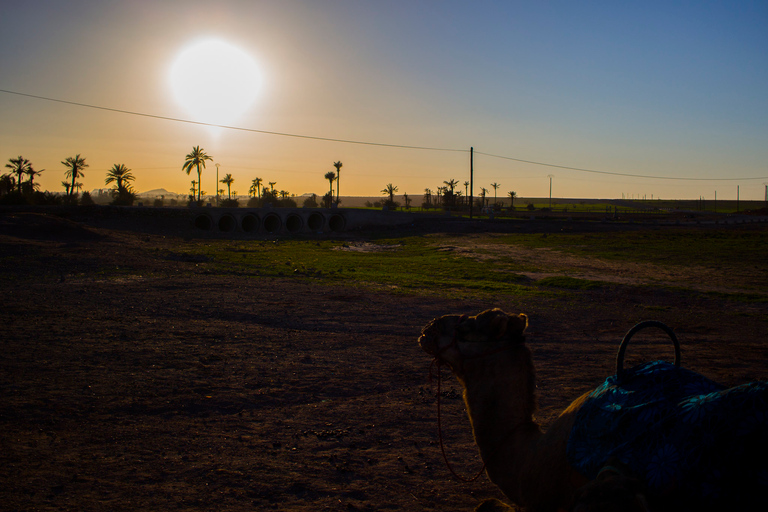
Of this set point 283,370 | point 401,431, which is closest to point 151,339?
point 283,370

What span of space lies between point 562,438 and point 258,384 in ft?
17.5

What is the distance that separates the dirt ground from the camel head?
66.7 inches

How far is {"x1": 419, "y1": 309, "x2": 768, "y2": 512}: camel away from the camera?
7.27 ft

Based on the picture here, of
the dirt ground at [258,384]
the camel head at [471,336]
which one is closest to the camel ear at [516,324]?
the camel head at [471,336]

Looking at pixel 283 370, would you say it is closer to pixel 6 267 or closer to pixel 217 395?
pixel 217 395

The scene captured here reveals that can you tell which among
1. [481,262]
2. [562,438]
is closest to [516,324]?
[562,438]

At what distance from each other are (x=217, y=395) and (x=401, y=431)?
2.68 meters

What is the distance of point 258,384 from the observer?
7.52 m

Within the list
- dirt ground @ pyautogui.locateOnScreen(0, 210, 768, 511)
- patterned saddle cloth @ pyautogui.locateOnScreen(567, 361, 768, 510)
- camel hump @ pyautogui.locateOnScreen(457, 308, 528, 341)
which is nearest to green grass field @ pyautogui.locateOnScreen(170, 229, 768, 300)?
dirt ground @ pyautogui.locateOnScreen(0, 210, 768, 511)

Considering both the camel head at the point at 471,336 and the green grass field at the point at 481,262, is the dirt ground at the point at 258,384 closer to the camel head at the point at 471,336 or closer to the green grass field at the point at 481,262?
the camel head at the point at 471,336

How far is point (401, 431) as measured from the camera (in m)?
6.01

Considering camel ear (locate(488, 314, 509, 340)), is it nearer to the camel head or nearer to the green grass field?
the camel head

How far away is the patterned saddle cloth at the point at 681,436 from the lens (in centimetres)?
221

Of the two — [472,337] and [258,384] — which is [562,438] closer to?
[472,337]
